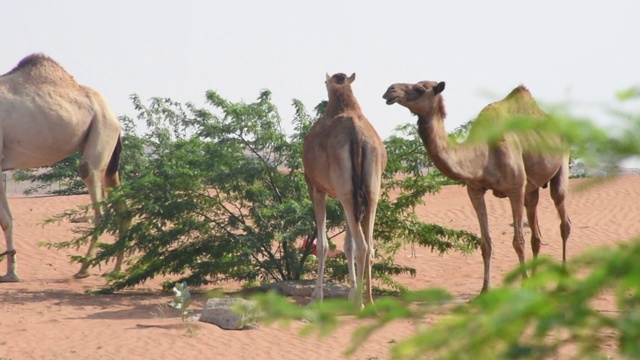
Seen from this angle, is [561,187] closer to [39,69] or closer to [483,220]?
[483,220]

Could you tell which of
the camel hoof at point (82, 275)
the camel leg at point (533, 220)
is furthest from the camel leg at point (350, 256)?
the camel hoof at point (82, 275)

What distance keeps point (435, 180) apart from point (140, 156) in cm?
1555

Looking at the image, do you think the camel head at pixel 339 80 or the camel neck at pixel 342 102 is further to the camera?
the camel head at pixel 339 80

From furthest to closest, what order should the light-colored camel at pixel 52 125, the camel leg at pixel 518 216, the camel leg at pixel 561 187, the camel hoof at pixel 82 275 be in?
1. the camel hoof at pixel 82 275
2. the light-colored camel at pixel 52 125
3. the camel leg at pixel 561 187
4. the camel leg at pixel 518 216

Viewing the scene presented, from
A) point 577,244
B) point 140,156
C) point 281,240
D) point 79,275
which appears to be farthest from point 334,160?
point 140,156

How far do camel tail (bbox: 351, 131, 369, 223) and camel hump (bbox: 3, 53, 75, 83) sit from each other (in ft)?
17.1

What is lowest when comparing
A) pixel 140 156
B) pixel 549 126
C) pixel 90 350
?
pixel 90 350

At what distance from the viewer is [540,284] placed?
172cm

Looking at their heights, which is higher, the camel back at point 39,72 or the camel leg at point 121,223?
the camel back at point 39,72

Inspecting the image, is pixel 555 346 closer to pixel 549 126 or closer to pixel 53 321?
pixel 549 126

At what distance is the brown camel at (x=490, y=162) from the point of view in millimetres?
9914

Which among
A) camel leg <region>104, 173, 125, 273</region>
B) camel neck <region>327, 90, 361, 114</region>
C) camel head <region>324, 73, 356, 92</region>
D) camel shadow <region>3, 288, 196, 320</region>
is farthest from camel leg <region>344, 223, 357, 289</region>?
camel leg <region>104, 173, 125, 273</region>

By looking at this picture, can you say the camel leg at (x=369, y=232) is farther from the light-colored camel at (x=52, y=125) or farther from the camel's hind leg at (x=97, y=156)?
the camel's hind leg at (x=97, y=156)

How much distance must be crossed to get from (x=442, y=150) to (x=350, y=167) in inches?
37.8
